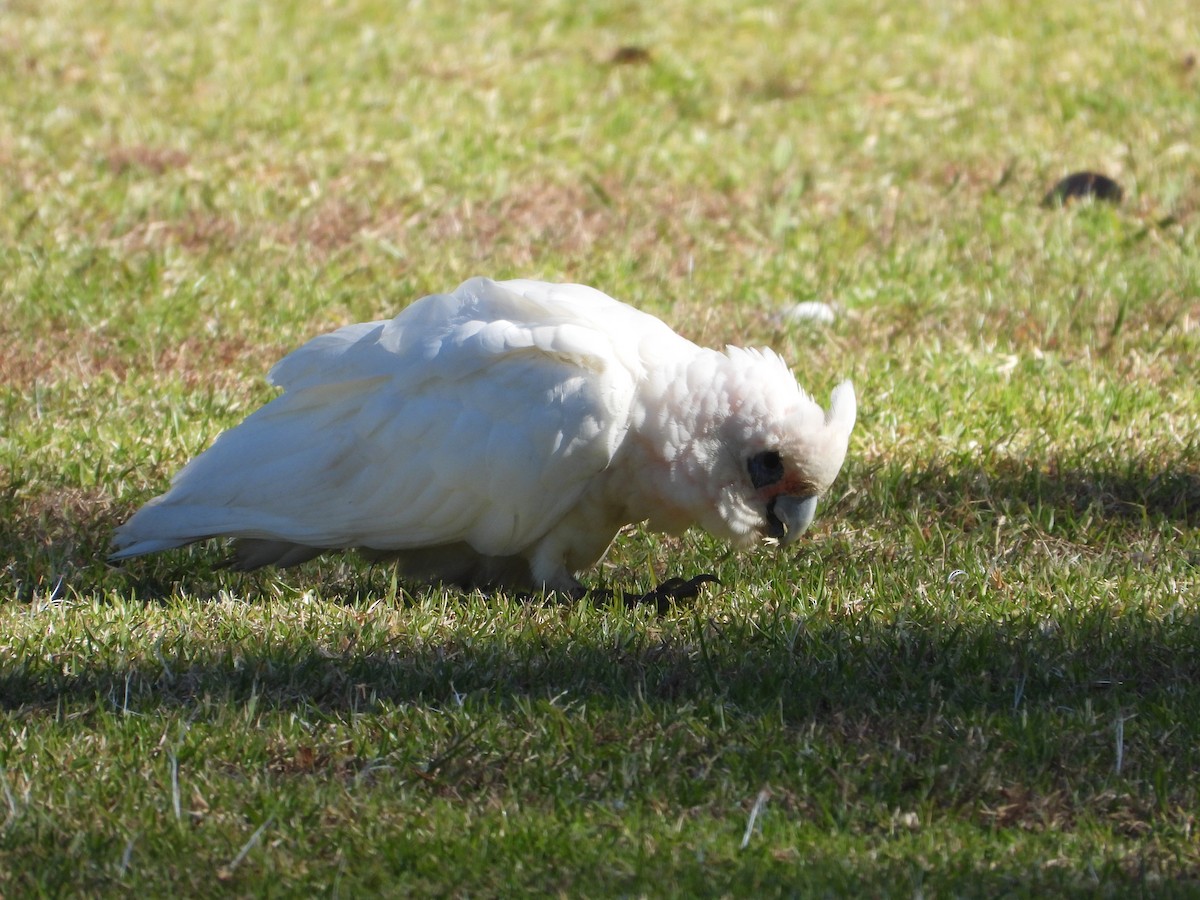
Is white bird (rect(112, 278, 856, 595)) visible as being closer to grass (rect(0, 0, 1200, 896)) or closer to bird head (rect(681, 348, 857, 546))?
bird head (rect(681, 348, 857, 546))

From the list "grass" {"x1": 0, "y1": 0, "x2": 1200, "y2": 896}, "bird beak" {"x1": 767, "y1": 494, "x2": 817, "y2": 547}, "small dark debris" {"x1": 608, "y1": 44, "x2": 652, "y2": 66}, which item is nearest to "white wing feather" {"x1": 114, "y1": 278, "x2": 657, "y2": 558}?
"grass" {"x1": 0, "y1": 0, "x2": 1200, "y2": 896}

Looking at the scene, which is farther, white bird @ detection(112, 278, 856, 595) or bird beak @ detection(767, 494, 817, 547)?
bird beak @ detection(767, 494, 817, 547)

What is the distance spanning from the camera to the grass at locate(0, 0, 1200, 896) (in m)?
2.74

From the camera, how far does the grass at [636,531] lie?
274 centimetres

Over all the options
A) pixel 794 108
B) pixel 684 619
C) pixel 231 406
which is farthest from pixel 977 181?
pixel 684 619

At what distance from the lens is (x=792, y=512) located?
3.93 m

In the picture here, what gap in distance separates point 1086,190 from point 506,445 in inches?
168

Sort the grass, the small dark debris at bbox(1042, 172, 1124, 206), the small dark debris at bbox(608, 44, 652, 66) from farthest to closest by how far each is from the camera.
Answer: the small dark debris at bbox(608, 44, 652, 66) < the small dark debris at bbox(1042, 172, 1124, 206) < the grass

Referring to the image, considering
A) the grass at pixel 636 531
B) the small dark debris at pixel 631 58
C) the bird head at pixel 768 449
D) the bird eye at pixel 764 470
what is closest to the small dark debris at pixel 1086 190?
the grass at pixel 636 531

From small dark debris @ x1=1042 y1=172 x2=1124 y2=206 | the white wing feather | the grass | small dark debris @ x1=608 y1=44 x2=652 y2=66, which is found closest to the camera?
the grass

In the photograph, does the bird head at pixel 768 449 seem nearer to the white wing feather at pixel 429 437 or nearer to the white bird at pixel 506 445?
the white bird at pixel 506 445

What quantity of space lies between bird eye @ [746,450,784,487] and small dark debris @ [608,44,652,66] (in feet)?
16.9

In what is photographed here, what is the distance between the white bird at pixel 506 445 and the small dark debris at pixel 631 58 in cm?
491

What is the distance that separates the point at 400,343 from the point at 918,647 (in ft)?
4.72
